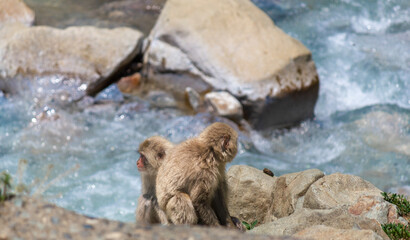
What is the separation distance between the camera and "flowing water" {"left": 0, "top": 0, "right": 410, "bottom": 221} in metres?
8.13

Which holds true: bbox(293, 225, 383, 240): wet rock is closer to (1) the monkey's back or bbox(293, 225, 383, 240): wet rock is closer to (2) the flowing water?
(1) the monkey's back

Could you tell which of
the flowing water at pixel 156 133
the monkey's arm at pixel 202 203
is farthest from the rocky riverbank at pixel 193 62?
the monkey's arm at pixel 202 203

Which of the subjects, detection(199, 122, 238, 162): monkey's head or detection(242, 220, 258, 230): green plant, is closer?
detection(199, 122, 238, 162): monkey's head

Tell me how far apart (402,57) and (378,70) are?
0.75 meters

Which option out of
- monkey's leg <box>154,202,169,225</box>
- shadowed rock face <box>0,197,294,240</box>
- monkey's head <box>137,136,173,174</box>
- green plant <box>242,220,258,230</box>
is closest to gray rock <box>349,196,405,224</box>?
green plant <box>242,220,258,230</box>

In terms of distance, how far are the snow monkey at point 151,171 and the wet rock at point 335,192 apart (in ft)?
4.30

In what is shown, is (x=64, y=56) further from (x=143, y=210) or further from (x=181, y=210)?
(x=181, y=210)

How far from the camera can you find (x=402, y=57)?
11.6 meters

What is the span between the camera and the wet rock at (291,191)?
510cm

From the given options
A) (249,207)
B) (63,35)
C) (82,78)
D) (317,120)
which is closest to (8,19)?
(63,35)

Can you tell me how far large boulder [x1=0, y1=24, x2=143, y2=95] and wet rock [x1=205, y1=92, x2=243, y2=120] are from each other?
76.5 inches

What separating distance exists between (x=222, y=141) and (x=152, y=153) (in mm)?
712

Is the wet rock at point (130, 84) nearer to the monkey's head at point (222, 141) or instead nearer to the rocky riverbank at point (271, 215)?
the rocky riverbank at point (271, 215)

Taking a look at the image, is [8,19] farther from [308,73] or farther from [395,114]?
[395,114]
